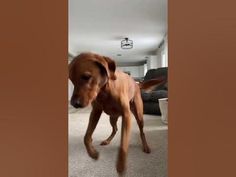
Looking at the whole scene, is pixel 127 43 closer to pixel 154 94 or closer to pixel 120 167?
pixel 154 94

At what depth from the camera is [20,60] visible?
402mm

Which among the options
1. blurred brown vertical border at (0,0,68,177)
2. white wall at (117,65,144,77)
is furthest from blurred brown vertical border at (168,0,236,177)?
blurred brown vertical border at (0,0,68,177)

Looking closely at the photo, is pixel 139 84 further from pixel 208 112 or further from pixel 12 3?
pixel 12 3

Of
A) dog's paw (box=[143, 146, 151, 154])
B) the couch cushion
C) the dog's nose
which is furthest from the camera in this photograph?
dog's paw (box=[143, 146, 151, 154])

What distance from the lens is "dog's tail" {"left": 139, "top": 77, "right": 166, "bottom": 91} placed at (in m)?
0.49

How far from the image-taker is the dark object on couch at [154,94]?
469mm

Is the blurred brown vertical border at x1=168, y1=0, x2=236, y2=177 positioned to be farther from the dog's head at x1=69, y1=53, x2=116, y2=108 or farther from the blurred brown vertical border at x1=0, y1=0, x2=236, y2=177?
the dog's head at x1=69, y1=53, x2=116, y2=108

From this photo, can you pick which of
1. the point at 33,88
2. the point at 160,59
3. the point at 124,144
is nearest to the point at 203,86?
the point at 160,59

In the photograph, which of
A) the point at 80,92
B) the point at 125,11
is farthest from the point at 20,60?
the point at 125,11

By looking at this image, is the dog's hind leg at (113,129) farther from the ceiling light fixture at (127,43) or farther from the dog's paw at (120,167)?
the ceiling light fixture at (127,43)

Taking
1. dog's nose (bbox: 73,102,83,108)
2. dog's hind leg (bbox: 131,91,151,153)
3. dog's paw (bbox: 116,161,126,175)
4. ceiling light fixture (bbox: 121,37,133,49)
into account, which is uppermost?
ceiling light fixture (bbox: 121,37,133,49)

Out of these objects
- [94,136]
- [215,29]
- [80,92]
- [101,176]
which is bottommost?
[101,176]

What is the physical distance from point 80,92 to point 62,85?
0.05m

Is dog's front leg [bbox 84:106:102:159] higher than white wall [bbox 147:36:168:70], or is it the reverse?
white wall [bbox 147:36:168:70]
